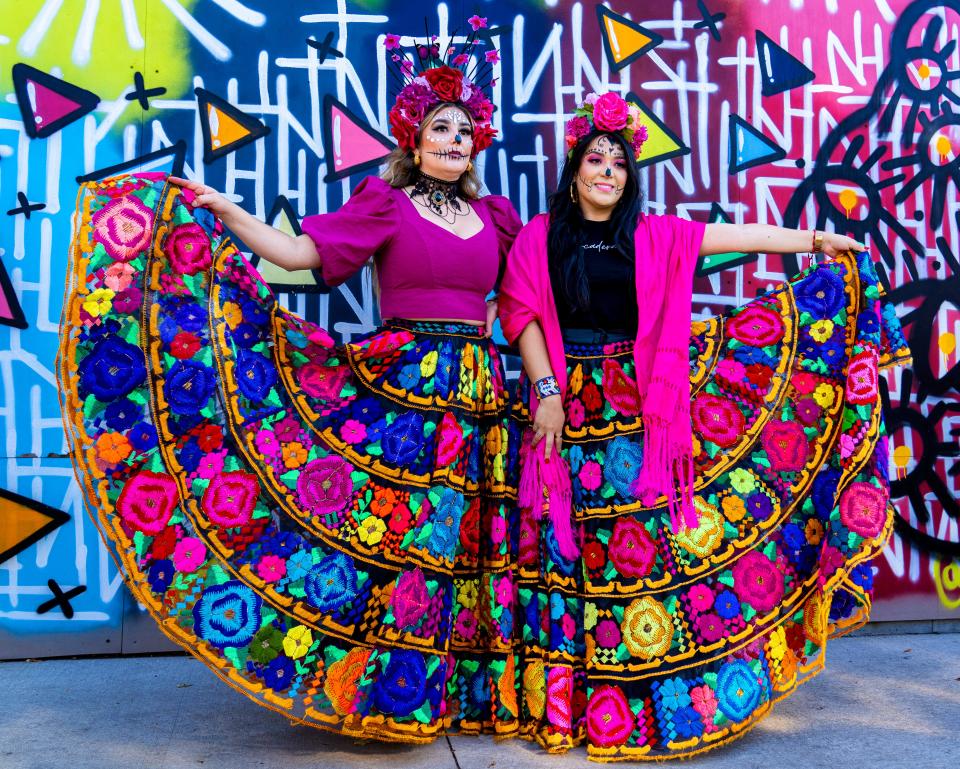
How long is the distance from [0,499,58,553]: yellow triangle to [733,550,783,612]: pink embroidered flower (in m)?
2.68

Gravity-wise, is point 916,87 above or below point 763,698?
above

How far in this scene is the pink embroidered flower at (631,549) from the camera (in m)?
3.15

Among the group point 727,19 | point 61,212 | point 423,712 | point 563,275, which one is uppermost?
point 727,19

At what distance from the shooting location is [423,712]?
2990mm

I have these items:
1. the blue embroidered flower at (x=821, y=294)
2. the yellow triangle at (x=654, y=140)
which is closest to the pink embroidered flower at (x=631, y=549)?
the blue embroidered flower at (x=821, y=294)

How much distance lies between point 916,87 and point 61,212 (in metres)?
3.81

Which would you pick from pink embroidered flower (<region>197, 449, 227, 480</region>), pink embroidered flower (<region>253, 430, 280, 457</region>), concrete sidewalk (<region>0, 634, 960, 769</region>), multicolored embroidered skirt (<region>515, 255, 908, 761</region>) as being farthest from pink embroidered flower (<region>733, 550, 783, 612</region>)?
pink embroidered flower (<region>197, 449, 227, 480</region>)

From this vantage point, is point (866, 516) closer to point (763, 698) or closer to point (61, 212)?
point (763, 698)

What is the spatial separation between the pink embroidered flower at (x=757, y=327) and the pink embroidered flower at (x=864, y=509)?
56 centimetres

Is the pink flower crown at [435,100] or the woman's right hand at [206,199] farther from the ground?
the pink flower crown at [435,100]

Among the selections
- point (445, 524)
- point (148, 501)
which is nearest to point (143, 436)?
point (148, 501)

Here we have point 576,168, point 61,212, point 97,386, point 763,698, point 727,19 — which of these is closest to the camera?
point 97,386

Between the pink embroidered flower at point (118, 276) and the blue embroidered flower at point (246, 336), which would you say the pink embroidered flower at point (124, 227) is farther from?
the blue embroidered flower at point (246, 336)

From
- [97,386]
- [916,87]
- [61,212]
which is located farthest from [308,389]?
[916,87]
